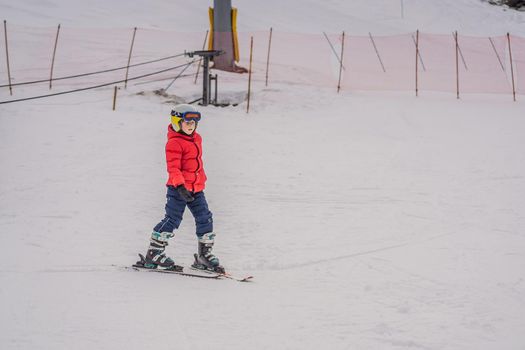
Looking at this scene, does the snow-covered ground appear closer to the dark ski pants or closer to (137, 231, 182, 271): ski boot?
(137, 231, 182, 271): ski boot

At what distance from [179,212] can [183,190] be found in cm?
35

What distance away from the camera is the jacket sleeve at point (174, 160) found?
6.39 meters

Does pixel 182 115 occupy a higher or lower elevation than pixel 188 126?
higher

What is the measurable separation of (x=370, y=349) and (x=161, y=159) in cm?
769

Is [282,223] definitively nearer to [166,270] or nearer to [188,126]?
[166,270]

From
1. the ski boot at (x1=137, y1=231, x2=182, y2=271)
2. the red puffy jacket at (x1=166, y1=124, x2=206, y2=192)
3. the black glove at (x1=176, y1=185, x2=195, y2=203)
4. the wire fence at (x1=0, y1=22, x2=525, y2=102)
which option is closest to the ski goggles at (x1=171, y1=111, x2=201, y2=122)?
the red puffy jacket at (x1=166, y1=124, x2=206, y2=192)

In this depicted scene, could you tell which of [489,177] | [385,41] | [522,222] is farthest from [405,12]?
[522,222]

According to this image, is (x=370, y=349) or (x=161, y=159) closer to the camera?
(x=370, y=349)

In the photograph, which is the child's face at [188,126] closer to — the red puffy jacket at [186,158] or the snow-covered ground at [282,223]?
the red puffy jacket at [186,158]

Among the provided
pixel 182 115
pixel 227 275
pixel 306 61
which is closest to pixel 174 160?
pixel 182 115

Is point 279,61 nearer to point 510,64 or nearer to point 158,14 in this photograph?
point 510,64

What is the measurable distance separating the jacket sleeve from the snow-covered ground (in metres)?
1.00

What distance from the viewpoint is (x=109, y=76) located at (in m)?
19.5

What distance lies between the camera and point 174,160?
648 cm
